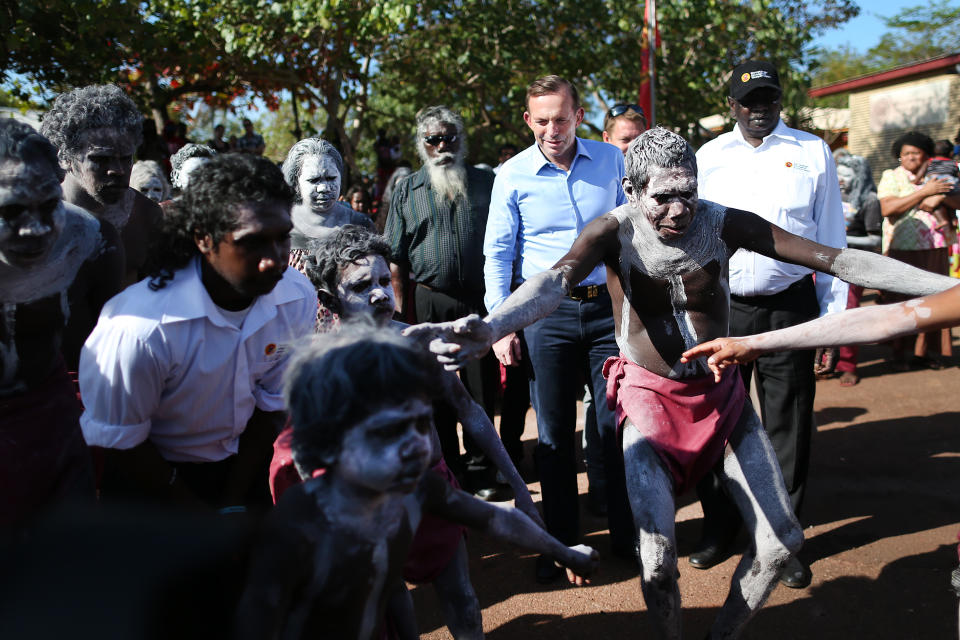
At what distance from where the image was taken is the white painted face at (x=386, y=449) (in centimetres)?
177

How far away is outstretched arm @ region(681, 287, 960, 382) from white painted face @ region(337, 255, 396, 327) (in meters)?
1.07

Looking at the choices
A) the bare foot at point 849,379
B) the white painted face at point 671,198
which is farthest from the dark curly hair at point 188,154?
the bare foot at point 849,379

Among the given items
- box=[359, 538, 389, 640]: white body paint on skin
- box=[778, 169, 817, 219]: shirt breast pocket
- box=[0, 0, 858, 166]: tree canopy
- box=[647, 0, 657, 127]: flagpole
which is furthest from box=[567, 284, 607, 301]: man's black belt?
box=[647, 0, 657, 127]: flagpole

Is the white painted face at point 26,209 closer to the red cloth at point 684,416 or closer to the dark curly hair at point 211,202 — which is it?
the dark curly hair at point 211,202

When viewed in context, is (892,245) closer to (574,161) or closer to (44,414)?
(574,161)

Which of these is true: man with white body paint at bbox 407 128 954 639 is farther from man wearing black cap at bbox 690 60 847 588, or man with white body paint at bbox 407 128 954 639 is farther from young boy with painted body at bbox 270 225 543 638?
man wearing black cap at bbox 690 60 847 588

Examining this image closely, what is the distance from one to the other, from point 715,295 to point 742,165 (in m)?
1.22

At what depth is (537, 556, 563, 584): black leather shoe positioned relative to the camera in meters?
3.76

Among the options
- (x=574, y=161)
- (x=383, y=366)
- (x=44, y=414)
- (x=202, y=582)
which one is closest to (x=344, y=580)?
(x=202, y=582)

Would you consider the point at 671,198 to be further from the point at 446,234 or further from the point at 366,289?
the point at 446,234

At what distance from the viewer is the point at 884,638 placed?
10.5 ft

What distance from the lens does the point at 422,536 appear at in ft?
8.11

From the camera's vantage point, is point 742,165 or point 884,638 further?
point 742,165

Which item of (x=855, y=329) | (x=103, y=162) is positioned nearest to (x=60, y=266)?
(x=103, y=162)
